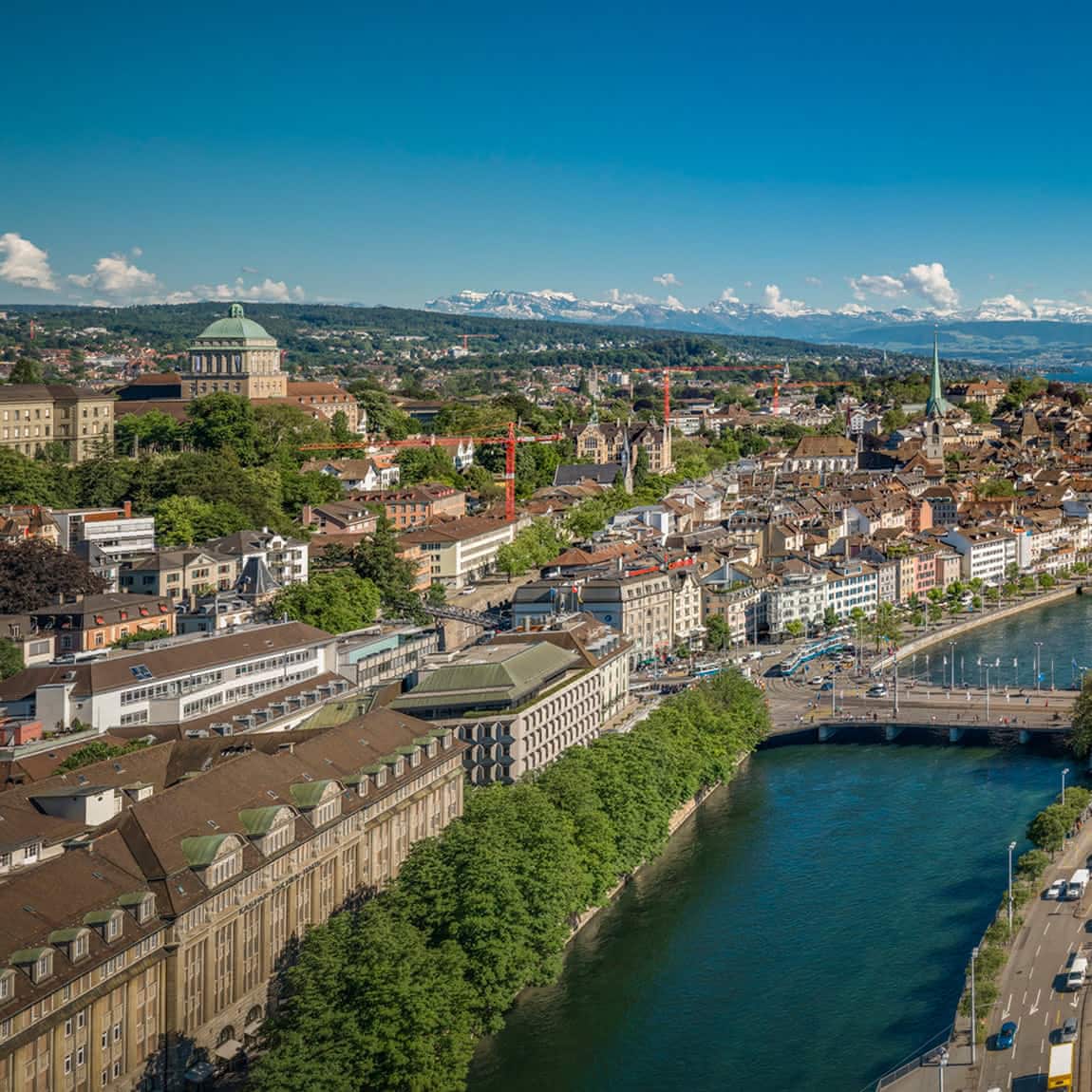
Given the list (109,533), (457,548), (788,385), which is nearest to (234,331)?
(457,548)

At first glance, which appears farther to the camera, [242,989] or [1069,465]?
[1069,465]

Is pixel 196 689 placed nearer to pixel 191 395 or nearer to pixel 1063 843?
pixel 1063 843

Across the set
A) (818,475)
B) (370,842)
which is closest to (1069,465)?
(818,475)

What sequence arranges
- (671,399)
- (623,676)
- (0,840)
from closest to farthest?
(0,840) < (623,676) < (671,399)

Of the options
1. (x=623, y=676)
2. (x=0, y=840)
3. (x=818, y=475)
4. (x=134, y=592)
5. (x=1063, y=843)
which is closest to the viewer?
(x=0, y=840)

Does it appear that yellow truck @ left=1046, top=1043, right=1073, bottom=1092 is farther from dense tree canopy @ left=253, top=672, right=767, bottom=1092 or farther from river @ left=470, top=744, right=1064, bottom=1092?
dense tree canopy @ left=253, top=672, right=767, bottom=1092

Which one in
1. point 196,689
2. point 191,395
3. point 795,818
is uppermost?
point 191,395

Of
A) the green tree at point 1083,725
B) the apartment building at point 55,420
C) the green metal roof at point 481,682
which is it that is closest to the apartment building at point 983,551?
the green tree at point 1083,725
